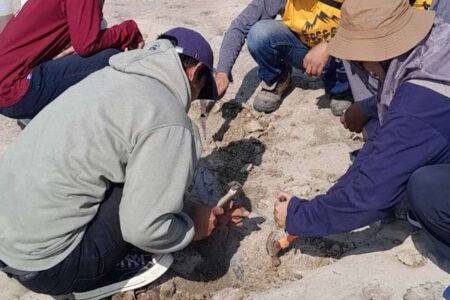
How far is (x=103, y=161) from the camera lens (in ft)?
7.47

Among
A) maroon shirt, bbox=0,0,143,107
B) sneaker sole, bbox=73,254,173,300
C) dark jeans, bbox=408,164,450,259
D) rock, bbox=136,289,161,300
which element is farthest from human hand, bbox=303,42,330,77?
rock, bbox=136,289,161,300

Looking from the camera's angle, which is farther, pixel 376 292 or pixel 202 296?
pixel 202 296

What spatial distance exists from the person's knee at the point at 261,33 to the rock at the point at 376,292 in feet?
5.32

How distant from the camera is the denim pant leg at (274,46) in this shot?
3707mm

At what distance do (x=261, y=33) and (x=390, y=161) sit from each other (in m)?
1.64

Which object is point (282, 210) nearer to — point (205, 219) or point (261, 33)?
point (205, 219)

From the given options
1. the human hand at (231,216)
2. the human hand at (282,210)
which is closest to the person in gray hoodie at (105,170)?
the human hand at (231,216)

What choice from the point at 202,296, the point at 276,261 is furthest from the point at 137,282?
the point at 276,261

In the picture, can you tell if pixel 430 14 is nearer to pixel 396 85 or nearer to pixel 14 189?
pixel 396 85

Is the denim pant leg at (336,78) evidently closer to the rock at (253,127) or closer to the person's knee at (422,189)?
the rock at (253,127)

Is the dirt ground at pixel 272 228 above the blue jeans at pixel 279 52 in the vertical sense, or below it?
below

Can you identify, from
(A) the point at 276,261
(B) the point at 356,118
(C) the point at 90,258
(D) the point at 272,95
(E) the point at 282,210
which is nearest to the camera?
(C) the point at 90,258

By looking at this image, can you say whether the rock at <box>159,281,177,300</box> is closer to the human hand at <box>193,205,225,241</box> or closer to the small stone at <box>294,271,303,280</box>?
the human hand at <box>193,205,225,241</box>

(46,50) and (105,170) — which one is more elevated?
(105,170)
